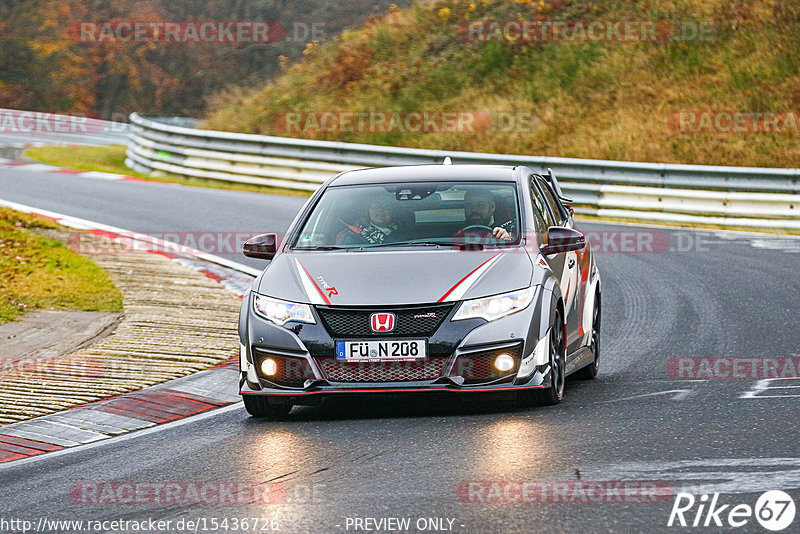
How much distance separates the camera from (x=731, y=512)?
5.19m

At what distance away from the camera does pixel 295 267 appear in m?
7.97

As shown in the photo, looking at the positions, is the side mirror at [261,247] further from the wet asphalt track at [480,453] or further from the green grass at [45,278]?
the green grass at [45,278]

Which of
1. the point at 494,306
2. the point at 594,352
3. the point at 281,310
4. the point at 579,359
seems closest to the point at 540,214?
the point at 579,359

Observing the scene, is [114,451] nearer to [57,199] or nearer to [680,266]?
[680,266]

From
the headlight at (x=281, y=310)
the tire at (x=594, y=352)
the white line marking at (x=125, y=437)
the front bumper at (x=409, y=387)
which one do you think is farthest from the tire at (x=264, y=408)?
the tire at (x=594, y=352)

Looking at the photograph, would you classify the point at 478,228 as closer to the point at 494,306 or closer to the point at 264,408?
the point at 494,306

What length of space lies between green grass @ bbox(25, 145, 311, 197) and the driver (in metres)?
16.3

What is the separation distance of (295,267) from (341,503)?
2.61m

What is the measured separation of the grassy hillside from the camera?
2670 cm

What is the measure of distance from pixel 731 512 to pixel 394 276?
117 inches

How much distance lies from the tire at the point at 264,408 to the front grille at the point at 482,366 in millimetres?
1236

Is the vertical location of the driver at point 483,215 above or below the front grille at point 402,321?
above

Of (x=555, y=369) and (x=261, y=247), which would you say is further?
(x=261, y=247)

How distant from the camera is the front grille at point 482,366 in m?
7.36
